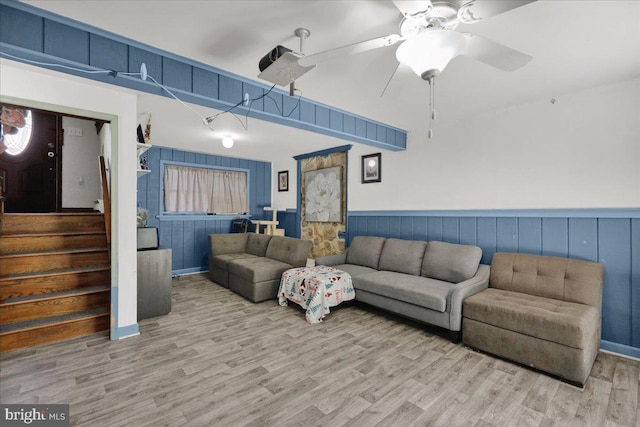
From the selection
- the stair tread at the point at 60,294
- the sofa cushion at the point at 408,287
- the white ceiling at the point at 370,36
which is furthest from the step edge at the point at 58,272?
the sofa cushion at the point at 408,287

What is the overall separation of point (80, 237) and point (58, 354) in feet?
4.97

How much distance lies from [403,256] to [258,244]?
251cm

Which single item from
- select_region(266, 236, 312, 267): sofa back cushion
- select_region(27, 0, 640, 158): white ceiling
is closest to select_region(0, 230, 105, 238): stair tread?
select_region(27, 0, 640, 158): white ceiling

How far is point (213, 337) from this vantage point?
2.86m

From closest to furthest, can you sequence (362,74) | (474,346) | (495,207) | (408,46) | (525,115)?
1. (408,46)
2. (362,74)
3. (474,346)
4. (525,115)
5. (495,207)

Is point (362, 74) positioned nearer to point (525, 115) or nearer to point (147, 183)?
point (525, 115)

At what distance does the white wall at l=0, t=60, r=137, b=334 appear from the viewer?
8.38ft

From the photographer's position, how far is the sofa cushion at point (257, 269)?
153 inches

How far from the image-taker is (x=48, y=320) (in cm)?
278

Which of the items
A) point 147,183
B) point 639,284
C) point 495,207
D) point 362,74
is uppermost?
point 362,74

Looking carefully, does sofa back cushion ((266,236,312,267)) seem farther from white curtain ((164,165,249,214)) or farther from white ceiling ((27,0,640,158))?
white ceiling ((27,0,640,158))

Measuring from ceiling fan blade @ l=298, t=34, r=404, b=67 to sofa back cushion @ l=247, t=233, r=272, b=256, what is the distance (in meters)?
3.64

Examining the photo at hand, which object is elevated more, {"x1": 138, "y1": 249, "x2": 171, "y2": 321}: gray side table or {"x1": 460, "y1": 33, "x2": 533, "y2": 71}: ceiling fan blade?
{"x1": 460, "y1": 33, "x2": 533, "y2": 71}: ceiling fan blade

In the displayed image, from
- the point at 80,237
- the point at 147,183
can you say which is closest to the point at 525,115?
the point at 80,237
